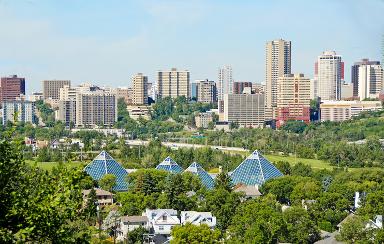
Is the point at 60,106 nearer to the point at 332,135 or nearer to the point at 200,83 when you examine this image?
the point at 200,83

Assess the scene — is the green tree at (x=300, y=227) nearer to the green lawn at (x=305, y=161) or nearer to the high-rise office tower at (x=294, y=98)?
the green lawn at (x=305, y=161)

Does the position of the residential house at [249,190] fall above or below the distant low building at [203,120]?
below

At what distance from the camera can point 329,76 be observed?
68812 mm

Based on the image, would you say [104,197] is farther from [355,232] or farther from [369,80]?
[369,80]

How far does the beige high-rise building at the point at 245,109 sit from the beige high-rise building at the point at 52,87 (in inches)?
670

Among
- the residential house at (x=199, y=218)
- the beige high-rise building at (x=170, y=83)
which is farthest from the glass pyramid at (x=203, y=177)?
the beige high-rise building at (x=170, y=83)

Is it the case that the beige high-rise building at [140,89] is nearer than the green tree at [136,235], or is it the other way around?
the green tree at [136,235]


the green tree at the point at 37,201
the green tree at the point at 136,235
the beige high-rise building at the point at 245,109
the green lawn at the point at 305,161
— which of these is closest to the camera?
the green tree at the point at 37,201

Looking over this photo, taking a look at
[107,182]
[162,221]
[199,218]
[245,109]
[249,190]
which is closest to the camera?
[199,218]

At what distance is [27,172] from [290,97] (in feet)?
165

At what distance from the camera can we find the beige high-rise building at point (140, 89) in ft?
201

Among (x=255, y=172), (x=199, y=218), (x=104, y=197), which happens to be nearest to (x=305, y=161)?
(x=255, y=172)

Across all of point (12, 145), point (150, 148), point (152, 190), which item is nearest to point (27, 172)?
point (12, 145)

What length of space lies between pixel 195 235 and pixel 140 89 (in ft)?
159
